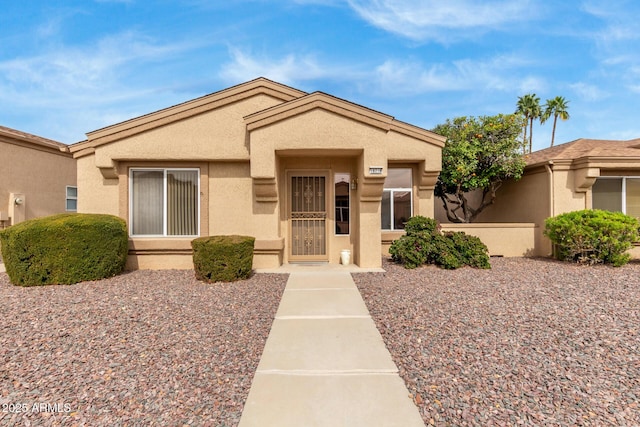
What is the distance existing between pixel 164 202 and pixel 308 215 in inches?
166

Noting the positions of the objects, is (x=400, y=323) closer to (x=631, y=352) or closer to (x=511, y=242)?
(x=631, y=352)

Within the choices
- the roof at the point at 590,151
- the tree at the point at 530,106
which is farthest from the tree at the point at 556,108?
the roof at the point at 590,151

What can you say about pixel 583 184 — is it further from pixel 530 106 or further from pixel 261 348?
pixel 530 106

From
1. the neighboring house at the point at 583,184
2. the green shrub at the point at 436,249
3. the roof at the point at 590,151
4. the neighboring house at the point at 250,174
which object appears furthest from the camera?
the roof at the point at 590,151

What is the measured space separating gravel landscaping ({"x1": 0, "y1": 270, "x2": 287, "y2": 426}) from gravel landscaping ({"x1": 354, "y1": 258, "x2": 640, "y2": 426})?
1940mm

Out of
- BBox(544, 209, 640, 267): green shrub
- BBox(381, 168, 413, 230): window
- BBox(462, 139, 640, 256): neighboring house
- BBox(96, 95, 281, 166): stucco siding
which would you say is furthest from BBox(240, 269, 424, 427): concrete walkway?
BBox(462, 139, 640, 256): neighboring house

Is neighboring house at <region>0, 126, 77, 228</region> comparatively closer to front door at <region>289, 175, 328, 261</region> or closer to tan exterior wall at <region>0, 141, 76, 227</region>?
tan exterior wall at <region>0, 141, 76, 227</region>

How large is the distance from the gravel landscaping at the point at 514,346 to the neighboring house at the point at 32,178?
12.8 m

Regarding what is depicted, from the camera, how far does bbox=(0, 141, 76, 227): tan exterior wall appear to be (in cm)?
1164

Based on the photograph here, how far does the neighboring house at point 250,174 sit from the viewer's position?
7.86 meters

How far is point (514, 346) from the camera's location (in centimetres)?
382

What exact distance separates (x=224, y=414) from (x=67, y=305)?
4.59 metres

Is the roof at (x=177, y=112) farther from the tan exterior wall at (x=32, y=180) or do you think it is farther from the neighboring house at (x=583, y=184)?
the neighboring house at (x=583, y=184)

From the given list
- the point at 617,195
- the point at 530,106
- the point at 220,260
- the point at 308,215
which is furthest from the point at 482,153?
the point at 530,106
